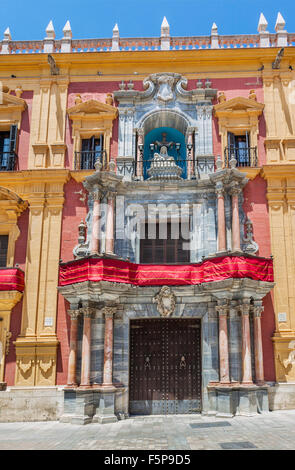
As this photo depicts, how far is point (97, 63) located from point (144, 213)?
653cm

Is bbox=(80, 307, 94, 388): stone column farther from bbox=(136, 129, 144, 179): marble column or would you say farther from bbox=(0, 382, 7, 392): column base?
bbox=(136, 129, 144, 179): marble column

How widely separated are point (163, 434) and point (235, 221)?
6.92 metres

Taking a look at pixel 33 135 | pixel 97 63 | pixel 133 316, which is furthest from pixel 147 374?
pixel 97 63

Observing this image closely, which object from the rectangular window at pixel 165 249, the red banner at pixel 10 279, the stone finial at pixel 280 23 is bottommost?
the red banner at pixel 10 279

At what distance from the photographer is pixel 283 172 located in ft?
49.9

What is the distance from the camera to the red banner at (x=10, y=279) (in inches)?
557

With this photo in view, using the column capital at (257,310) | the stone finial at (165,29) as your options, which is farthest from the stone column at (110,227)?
the stone finial at (165,29)

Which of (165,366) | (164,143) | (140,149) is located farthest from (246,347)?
(164,143)

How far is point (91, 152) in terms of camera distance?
16.2m

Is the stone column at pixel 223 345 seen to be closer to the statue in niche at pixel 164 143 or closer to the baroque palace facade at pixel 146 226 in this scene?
the baroque palace facade at pixel 146 226

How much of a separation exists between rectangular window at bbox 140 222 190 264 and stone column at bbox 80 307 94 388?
9.17ft

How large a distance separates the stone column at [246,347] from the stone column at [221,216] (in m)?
2.06

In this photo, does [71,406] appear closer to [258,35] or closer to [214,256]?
[214,256]

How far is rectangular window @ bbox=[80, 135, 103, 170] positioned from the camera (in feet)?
53.0
